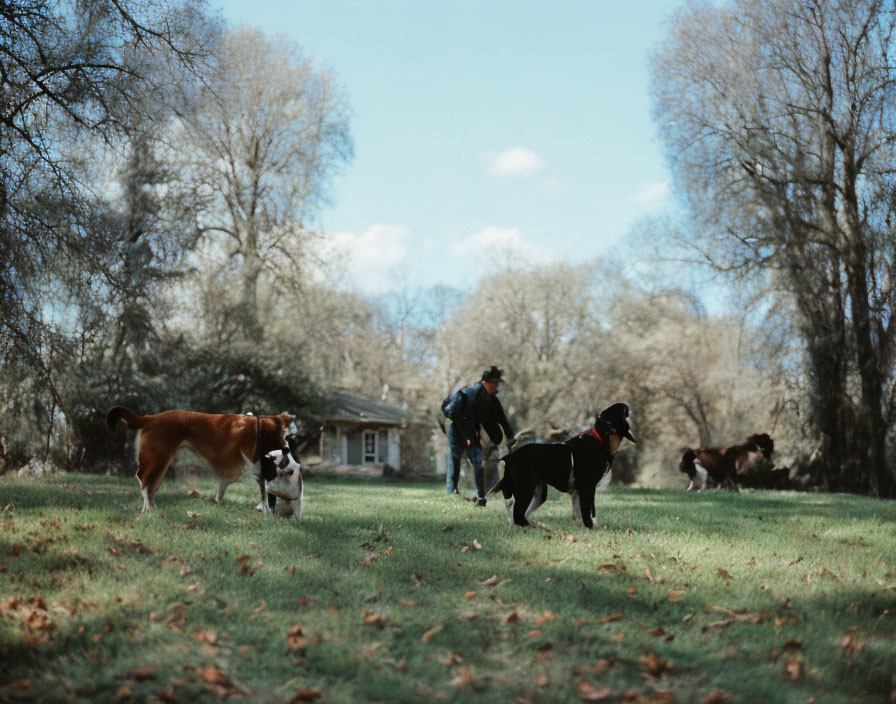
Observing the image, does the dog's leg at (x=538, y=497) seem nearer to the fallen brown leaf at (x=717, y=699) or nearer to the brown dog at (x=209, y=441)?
the brown dog at (x=209, y=441)

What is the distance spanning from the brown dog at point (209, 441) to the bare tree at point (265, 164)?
19690mm

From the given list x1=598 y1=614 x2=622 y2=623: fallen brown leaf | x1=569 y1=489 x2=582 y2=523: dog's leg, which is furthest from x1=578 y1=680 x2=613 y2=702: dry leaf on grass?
x1=569 y1=489 x2=582 y2=523: dog's leg

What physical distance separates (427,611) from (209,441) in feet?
14.7

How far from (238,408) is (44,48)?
14.0m

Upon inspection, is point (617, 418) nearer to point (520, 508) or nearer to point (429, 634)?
point (520, 508)

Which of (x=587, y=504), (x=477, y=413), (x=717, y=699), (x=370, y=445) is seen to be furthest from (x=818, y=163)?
(x=370, y=445)

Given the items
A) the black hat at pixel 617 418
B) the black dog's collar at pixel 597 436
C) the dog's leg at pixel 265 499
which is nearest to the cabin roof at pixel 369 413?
the dog's leg at pixel 265 499

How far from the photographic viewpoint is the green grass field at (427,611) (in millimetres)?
3971

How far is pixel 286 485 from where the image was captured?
26.6 ft

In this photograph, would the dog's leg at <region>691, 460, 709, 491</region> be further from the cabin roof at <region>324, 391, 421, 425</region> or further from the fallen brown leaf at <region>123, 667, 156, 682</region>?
the cabin roof at <region>324, 391, 421, 425</region>

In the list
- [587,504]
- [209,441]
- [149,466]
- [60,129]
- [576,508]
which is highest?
[60,129]

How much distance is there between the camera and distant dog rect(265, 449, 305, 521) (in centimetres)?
802

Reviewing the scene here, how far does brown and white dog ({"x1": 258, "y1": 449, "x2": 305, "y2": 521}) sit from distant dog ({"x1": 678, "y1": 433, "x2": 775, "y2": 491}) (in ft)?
37.1

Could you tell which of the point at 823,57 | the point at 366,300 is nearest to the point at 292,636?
the point at 823,57
